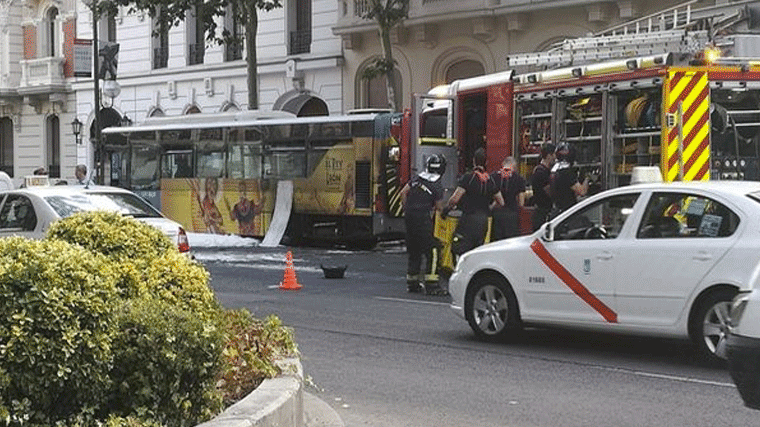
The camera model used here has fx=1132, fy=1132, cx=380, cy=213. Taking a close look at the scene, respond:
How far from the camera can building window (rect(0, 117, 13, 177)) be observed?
160ft

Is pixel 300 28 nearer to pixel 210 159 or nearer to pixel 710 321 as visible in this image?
pixel 210 159

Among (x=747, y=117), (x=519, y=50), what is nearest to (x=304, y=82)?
(x=519, y=50)

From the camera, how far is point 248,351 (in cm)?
637

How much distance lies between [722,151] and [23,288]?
33.9ft

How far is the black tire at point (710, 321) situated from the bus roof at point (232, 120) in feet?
48.2

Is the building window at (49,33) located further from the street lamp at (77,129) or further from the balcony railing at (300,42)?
the balcony railing at (300,42)

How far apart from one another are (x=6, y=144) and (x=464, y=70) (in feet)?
85.3

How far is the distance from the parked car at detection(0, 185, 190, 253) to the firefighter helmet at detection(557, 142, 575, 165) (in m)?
4.80

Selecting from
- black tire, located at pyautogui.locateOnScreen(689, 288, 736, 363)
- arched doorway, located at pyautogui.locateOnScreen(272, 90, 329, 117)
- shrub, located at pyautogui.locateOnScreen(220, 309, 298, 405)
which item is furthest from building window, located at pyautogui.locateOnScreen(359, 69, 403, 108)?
shrub, located at pyautogui.locateOnScreen(220, 309, 298, 405)

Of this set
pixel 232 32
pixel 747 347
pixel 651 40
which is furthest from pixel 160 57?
pixel 747 347

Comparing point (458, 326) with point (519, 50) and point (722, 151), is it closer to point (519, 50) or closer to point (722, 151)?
point (722, 151)

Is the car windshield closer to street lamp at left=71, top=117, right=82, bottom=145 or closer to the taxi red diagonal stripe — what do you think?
the taxi red diagonal stripe

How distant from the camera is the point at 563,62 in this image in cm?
1515

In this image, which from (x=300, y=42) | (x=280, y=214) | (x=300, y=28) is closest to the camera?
(x=280, y=214)
